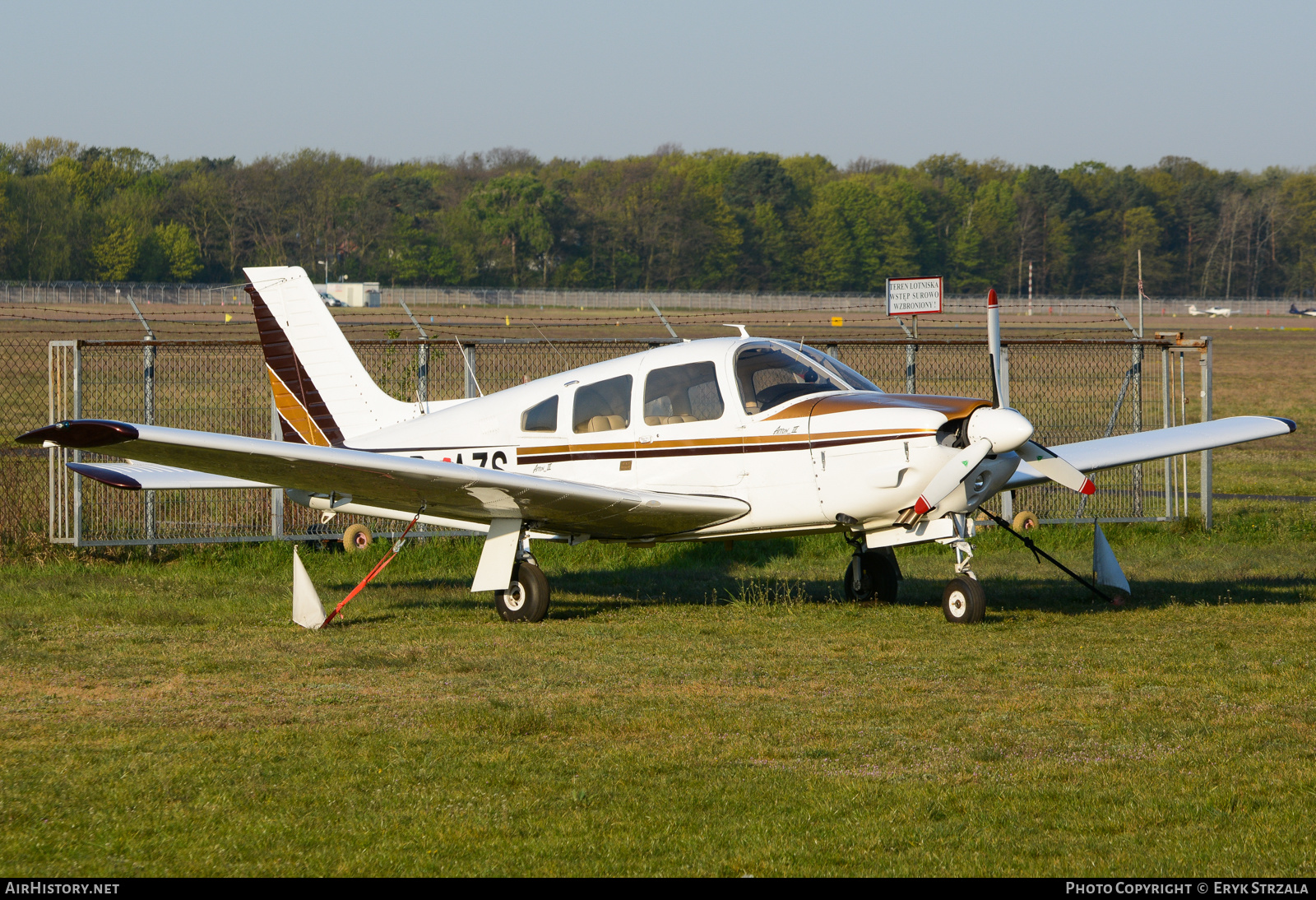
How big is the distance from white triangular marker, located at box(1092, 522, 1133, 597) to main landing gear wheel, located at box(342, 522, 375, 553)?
6883 millimetres

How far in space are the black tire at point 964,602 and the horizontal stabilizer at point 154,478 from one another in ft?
16.7

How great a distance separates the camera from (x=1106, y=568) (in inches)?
429

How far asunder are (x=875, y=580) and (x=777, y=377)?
6.60 ft

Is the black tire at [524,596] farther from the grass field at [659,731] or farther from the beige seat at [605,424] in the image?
the beige seat at [605,424]

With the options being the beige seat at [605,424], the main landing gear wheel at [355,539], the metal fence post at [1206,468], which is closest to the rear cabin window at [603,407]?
the beige seat at [605,424]

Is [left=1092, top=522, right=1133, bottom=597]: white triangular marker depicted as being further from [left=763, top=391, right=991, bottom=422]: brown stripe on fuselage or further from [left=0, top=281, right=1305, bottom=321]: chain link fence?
[left=0, top=281, right=1305, bottom=321]: chain link fence

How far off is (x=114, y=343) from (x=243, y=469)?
4.08 metres

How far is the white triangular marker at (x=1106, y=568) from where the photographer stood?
35.4 feet

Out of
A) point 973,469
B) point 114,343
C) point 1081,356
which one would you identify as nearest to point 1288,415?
point 1081,356

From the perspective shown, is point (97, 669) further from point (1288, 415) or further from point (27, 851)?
point (1288, 415)

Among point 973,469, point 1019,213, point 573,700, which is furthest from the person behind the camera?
point 1019,213

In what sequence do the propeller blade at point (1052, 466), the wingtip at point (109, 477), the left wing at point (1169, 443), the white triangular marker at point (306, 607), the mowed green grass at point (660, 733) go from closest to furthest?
the mowed green grass at point (660, 733) < the white triangular marker at point (306, 607) < the propeller blade at point (1052, 466) < the wingtip at point (109, 477) < the left wing at point (1169, 443)

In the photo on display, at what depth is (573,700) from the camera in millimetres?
7184

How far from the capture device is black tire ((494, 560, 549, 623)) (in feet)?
33.0
